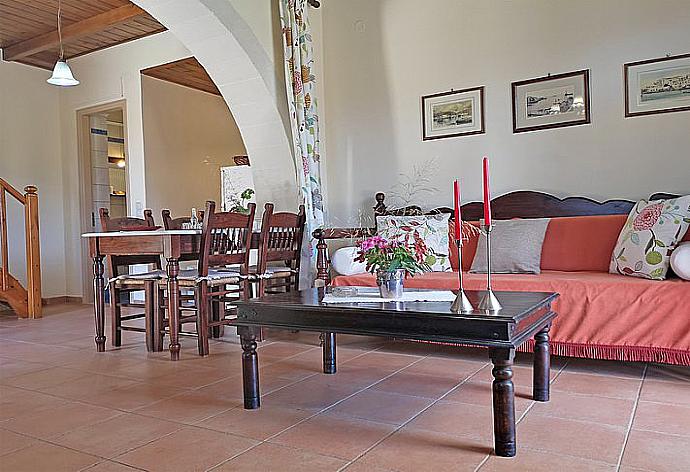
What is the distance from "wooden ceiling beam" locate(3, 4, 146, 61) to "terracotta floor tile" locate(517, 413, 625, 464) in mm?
4439

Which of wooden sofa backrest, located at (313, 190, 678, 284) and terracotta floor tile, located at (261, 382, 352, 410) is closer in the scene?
terracotta floor tile, located at (261, 382, 352, 410)

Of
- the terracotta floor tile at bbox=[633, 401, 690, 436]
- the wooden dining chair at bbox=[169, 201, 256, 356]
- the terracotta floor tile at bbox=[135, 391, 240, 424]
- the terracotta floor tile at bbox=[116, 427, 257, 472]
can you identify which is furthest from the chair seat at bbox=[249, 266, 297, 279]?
the terracotta floor tile at bbox=[633, 401, 690, 436]

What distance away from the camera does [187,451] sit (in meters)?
1.80

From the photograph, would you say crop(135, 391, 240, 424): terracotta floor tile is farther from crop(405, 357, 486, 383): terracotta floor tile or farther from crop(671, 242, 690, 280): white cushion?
crop(671, 242, 690, 280): white cushion

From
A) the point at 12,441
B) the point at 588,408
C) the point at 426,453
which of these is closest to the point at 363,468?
the point at 426,453

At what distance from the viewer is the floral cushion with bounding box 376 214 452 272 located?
11.7 ft

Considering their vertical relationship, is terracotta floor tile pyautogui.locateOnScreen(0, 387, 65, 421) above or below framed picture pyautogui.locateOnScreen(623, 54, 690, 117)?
below

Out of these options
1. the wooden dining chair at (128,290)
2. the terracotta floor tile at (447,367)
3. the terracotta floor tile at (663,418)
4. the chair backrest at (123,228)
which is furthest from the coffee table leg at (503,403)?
the chair backrest at (123,228)

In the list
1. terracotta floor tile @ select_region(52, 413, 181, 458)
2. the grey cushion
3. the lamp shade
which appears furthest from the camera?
the lamp shade

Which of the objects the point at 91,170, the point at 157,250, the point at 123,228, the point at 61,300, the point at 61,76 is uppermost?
the point at 61,76

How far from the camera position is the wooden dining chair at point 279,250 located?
11.5ft

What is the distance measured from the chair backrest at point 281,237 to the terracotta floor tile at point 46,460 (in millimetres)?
1799

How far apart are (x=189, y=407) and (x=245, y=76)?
251cm

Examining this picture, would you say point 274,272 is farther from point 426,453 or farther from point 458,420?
point 426,453
